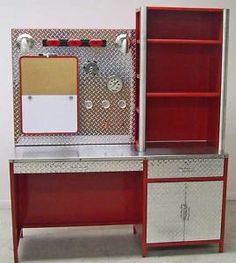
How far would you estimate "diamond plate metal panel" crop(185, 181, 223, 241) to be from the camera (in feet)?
11.1

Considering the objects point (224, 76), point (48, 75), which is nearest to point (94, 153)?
point (48, 75)

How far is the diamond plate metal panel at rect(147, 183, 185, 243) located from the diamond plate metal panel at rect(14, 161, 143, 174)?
0.23 metres

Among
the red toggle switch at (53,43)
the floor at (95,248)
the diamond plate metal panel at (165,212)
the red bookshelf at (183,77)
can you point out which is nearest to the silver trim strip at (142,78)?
the red bookshelf at (183,77)

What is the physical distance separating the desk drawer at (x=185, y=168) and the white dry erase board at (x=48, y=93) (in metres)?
0.85

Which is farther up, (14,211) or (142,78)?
(142,78)

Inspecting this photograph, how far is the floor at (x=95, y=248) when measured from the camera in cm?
339

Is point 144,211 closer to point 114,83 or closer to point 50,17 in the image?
point 114,83

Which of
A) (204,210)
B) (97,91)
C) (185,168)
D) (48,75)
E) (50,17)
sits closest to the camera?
(185,168)

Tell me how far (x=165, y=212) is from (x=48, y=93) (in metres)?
1.39

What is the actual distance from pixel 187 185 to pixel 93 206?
86 cm

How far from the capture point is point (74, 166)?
3225 millimetres

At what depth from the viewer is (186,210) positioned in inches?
134

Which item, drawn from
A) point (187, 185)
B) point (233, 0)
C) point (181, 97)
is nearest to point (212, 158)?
point (187, 185)

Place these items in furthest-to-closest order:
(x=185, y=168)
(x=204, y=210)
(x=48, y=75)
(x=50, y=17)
Result: (x=50, y=17) → (x=48, y=75) → (x=204, y=210) → (x=185, y=168)
